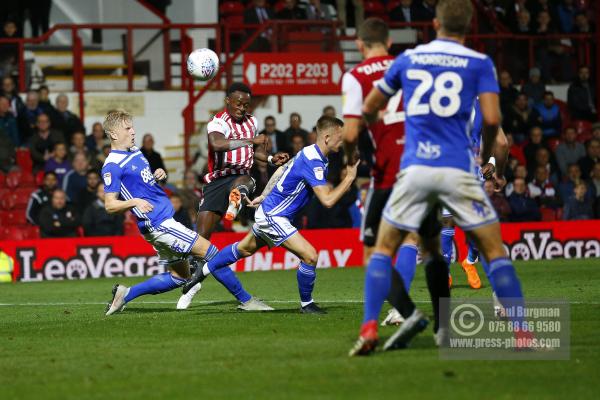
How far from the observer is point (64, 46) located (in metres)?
26.0

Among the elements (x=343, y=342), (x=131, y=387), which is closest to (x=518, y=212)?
(x=343, y=342)

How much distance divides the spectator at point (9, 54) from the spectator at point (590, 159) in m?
11.5

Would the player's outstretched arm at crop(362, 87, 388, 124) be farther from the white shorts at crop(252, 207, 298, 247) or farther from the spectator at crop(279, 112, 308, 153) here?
the spectator at crop(279, 112, 308, 153)

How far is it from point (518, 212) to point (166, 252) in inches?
443

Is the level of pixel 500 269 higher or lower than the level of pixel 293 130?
lower

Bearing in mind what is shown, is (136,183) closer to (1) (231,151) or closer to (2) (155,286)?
(2) (155,286)

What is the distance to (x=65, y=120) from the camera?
22.8 m

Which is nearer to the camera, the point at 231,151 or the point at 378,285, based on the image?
the point at 378,285

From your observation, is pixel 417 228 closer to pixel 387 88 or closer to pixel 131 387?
pixel 387 88

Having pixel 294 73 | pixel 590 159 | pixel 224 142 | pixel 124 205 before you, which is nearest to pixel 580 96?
pixel 590 159

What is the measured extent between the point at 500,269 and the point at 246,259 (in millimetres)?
12949

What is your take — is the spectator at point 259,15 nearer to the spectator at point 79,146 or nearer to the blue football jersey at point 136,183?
the spectator at point 79,146

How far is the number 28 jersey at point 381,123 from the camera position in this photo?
28.5ft

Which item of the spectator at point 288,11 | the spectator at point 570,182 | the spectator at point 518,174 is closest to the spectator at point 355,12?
the spectator at point 288,11
